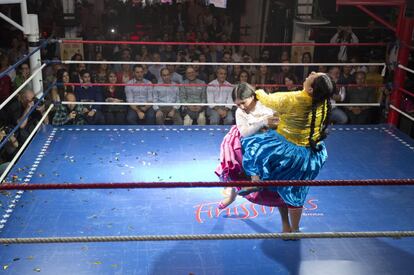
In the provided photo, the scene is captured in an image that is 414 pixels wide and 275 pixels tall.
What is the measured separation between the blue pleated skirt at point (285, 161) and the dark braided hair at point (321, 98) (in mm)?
56

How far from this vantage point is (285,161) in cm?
239

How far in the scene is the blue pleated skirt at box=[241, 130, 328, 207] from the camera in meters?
2.40

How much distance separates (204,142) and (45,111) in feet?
4.74

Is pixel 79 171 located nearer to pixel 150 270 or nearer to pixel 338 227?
pixel 150 270

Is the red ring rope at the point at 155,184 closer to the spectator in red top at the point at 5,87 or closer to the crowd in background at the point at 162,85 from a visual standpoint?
the crowd in background at the point at 162,85

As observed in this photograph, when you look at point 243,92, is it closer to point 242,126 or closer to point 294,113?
point 242,126

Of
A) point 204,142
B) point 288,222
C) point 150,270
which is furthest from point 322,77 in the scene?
point 204,142

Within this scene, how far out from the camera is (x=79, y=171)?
11.1 ft

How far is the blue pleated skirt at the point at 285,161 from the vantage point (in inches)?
94.3

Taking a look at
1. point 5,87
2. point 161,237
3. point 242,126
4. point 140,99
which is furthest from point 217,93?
point 161,237

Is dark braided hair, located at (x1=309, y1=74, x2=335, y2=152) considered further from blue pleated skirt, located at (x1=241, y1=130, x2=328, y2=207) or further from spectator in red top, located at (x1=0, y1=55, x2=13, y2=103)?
spectator in red top, located at (x1=0, y1=55, x2=13, y2=103)

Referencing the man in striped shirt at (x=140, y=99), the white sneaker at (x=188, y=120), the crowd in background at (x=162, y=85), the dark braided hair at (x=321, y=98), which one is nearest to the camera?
the dark braided hair at (x=321, y=98)

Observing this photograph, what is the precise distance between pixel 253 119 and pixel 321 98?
44 centimetres

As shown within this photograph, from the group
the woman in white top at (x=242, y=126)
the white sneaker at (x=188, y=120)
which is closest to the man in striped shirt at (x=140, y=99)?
the white sneaker at (x=188, y=120)
